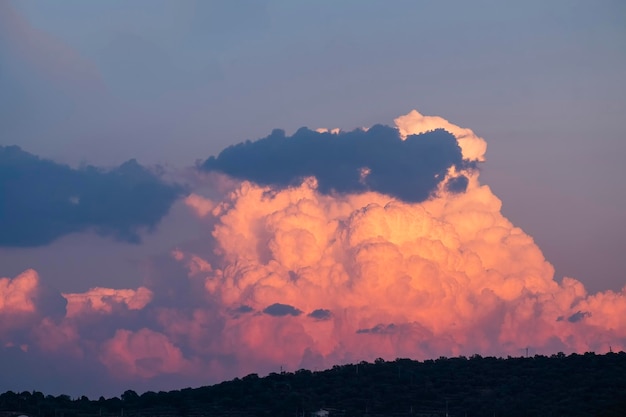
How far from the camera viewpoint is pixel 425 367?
15200 cm

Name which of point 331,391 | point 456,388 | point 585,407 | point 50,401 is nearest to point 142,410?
point 50,401

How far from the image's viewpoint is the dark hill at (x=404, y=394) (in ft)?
414

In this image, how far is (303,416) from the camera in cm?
12850

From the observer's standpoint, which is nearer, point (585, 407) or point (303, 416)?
point (585, 407)

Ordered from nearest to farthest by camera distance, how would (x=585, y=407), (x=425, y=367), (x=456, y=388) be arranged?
(x=585, y=407)
(x=456, y=388)
(x=425, y=367)

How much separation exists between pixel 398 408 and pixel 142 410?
90.4 ft

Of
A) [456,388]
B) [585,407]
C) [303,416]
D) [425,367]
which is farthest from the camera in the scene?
[425,367]

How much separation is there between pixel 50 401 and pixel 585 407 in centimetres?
5707

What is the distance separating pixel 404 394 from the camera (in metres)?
136

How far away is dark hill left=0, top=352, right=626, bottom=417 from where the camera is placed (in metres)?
126

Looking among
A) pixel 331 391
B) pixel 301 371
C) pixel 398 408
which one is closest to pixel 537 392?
pixel 398 408

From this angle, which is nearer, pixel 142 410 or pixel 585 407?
pixel 585 407

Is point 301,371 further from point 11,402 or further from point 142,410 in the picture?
point 11,402

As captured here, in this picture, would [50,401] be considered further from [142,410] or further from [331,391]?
[331,391]
